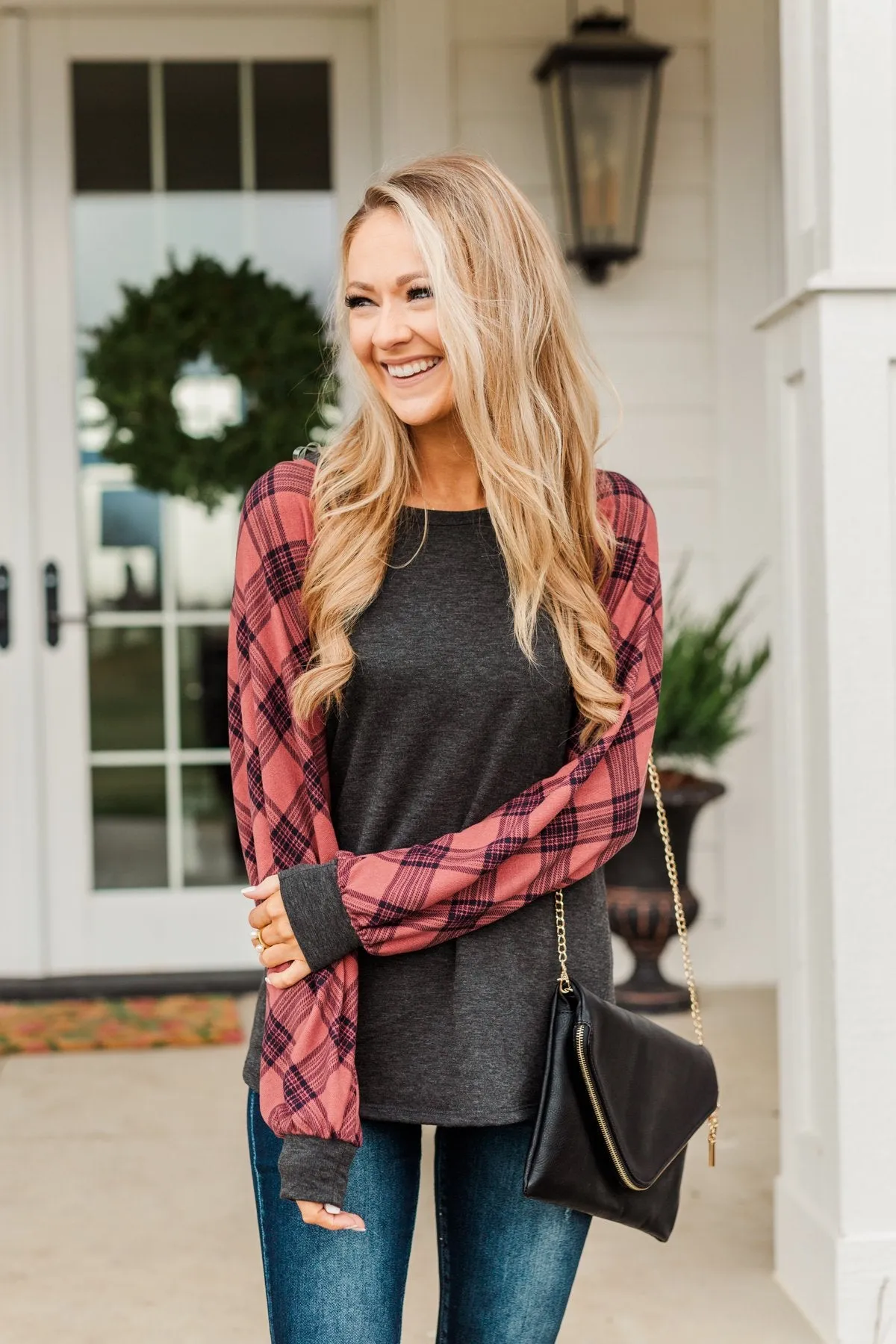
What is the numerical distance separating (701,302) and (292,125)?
1.20 metres

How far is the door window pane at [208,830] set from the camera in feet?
13.8

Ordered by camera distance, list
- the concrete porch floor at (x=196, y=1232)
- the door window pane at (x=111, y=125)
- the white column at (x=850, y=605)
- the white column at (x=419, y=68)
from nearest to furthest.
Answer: the white column at (x=850, y=605)
the concrete porch floor at (x=196, y=1232)
the white column at (x=419, y=68)
the door window pane at (x=111, y=125)

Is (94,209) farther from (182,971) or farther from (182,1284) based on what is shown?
(182,1284)

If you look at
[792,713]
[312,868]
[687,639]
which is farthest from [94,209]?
[312,868]

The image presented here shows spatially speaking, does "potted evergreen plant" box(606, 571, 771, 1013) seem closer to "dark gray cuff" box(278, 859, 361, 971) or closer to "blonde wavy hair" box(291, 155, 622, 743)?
"blonde wavy hair" box(291, 155, 622, 743)

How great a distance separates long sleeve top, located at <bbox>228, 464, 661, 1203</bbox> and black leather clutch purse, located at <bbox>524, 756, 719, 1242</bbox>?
0.11 metres

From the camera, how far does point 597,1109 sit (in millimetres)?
1409

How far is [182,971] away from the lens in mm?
4168

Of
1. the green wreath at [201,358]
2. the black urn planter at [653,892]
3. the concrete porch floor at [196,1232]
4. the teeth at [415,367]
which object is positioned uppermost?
the green wreath at [201,358]

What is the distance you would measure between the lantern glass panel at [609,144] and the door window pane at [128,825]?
186 centimetres

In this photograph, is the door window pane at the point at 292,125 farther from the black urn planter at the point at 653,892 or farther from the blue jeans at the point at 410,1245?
the blue jeans at the point at 410,1245

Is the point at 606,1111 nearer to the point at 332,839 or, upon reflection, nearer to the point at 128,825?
the point at 332,839

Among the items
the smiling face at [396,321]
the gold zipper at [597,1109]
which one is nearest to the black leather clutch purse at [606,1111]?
the gold zipper at [597,1109]

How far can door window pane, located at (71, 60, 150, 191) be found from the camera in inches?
160
